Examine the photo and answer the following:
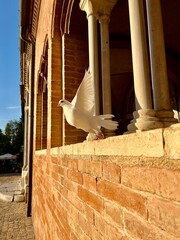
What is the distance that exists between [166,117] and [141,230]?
0.72 metres

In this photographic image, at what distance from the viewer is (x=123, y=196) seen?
3.64 ft

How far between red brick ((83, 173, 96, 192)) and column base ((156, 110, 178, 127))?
530 mm

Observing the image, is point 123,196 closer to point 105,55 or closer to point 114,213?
point 114,213

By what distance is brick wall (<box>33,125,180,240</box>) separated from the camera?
81 cm

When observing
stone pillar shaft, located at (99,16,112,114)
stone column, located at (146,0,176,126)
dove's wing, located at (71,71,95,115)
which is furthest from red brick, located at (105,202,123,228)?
stone pillar shaft, located at (99,16,112,114)

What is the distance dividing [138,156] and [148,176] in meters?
0.11

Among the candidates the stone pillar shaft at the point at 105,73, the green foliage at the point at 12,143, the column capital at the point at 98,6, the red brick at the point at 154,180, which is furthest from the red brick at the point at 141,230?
the green foliage at the point at 12,143

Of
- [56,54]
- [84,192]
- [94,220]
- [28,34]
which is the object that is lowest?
[94,220]

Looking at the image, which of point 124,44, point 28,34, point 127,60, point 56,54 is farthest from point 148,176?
point 28,34

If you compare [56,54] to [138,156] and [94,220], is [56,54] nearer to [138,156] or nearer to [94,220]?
[94,220]

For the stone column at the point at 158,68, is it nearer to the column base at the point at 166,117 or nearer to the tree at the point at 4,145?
the column base at the point at 166,117

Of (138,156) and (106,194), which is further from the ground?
(138,156)

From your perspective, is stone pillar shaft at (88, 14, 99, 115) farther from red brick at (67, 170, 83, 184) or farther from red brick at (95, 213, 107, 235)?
red brick at (95, 213, 107, 235)

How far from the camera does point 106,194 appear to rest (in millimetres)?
1308
